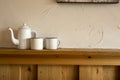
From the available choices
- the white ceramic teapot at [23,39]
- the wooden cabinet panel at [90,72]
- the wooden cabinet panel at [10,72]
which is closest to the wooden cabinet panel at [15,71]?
the wooden cabinet panel at [10,72]

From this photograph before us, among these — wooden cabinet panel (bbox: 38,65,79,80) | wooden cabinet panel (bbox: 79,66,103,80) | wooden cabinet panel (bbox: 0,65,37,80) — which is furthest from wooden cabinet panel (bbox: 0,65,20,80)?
wooden cabinet panel (bbox: 79,66,103,80)

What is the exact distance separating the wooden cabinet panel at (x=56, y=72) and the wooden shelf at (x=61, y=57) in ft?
0.24

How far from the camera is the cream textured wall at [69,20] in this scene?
51.3 inches

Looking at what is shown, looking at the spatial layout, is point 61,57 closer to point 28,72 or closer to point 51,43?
point 51,43

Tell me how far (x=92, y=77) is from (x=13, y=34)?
55 cm

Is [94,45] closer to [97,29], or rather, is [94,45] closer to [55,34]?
[97,29]

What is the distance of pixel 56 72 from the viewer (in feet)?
4.15

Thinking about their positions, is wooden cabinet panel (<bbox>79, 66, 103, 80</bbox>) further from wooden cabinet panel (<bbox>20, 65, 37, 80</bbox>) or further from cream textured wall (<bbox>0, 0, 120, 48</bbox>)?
wooden cabinet panel (<bbox>20, 65, 37, 80</bbox>)

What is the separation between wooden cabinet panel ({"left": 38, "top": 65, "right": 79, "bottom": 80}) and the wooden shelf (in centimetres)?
7

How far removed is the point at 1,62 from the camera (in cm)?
122

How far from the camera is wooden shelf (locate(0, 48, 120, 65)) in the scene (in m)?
1.15

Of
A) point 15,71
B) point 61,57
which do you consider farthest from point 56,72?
point 15,71

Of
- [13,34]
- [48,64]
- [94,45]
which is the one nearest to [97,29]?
[94,45]

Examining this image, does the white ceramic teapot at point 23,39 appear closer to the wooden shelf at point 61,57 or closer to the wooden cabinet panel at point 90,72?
the wooden shelf at point 61,57
